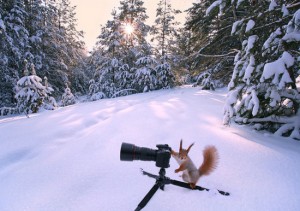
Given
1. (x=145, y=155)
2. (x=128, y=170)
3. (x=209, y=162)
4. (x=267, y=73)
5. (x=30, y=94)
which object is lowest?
(x=30, y=94)

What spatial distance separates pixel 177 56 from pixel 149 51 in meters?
2.24

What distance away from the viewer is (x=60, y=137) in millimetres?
3418

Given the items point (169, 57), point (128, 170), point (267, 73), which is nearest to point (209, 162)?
point (128, 170)

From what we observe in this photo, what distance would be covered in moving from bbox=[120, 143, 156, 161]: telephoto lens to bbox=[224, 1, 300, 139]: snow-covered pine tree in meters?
1.99

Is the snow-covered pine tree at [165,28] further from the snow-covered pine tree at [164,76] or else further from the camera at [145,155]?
the camera at [145,155]

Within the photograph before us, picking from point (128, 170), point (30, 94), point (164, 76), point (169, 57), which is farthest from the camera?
point (169, 57)

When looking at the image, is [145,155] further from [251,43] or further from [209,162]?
[251,43]

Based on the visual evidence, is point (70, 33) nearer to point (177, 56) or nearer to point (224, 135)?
point (177, 56)

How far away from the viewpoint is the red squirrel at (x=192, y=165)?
1.65m

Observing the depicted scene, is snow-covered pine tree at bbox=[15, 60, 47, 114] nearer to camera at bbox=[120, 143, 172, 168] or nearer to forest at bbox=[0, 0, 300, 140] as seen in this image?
forest at bbox=[0, 0, 300, 140]

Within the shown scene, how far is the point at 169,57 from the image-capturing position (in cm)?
1543

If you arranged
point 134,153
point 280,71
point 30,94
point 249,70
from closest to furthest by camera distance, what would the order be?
1. point 134,153
2. point 280,71
3. point 249,70
4. point 30,94

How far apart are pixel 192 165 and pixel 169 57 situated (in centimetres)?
1431

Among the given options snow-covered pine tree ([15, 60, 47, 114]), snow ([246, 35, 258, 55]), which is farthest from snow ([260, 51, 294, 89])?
snow-covered pine tree ([15, 60, 47, 114])
